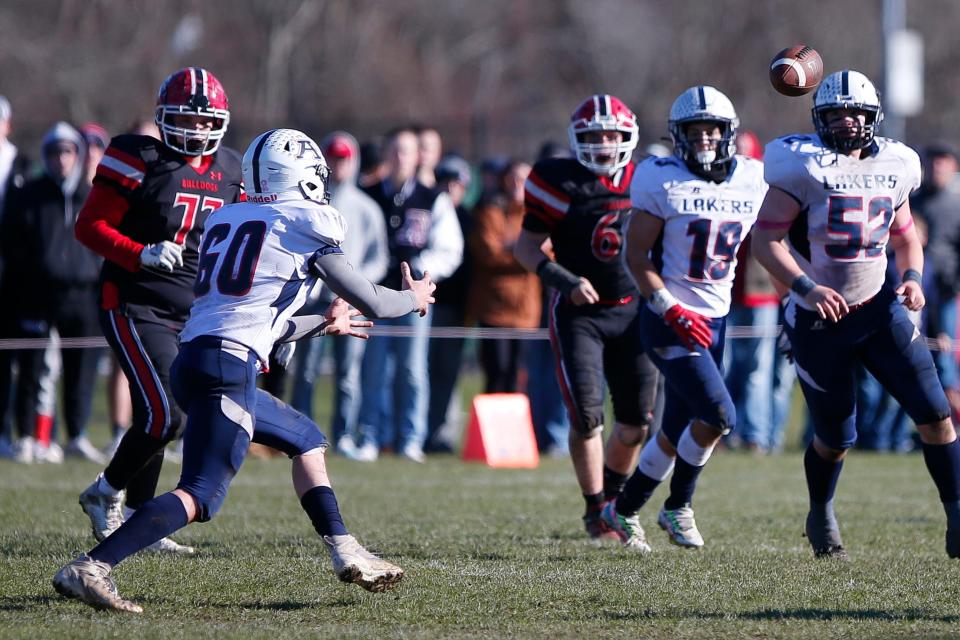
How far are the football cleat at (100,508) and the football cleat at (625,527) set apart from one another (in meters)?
2.10

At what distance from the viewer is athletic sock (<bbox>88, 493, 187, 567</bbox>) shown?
4797 mm

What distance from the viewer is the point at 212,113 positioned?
6250 mm

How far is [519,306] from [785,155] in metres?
5.52

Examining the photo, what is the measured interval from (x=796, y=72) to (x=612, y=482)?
2.15 meters

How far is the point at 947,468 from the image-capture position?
5957mm

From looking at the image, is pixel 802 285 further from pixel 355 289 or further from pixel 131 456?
pixel 131 456

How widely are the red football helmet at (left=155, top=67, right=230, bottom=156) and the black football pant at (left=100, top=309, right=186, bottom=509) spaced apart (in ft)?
2.46

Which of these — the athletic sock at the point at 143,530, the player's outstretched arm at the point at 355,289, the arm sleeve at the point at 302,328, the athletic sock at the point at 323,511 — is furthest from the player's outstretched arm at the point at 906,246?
the athletic sock at the point at 143,530

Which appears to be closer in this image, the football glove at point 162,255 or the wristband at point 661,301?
the football glove at point 162,255

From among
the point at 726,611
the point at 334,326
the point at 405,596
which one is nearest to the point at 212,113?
the point at 334,326

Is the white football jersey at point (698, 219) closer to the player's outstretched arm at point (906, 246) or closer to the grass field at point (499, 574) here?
the player's outstretched arm at point (906, 246)

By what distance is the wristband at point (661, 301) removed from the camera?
6.18 m

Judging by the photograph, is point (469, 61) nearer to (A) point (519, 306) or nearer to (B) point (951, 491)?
(A) point (519, 306)

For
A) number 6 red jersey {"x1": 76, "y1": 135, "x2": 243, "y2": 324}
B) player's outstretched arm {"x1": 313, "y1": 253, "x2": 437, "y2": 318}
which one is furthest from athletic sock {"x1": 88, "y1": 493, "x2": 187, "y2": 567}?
number 6 red jersey {"x1": 76, "y1": 135, "x2": 243, "y2": 324}
